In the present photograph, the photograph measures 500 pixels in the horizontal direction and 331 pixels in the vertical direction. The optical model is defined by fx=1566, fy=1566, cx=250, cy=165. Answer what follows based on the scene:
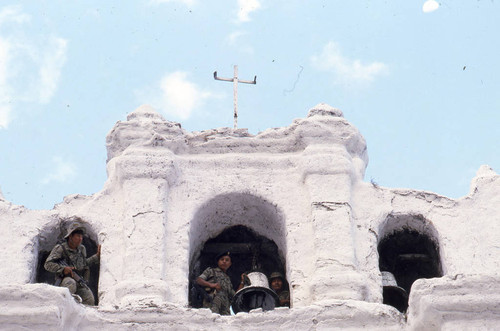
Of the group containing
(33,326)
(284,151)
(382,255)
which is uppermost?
(284,151)

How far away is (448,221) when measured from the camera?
1555cm

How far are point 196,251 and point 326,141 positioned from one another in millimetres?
1753

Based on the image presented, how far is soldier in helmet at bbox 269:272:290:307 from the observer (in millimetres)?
15117

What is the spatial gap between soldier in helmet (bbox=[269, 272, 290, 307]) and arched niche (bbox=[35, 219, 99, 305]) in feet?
5.72

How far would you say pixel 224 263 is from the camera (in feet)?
50.7

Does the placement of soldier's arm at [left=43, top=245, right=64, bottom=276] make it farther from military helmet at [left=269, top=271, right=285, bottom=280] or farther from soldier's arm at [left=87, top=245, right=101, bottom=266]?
military helmet at [left=269, top=271, right=285, bottom=280]

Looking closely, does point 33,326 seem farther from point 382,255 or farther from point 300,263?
point 382,255

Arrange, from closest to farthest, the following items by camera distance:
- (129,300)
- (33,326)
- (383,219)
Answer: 1. (33,326)
2. (129,300)
3. (383,219)

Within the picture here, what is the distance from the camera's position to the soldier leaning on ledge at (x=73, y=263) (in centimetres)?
1465

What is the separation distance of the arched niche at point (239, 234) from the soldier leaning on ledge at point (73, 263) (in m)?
1.13

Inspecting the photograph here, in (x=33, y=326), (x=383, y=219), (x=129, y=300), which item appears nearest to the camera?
(x=33, y=326)

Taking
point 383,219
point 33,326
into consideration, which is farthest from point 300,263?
point 33,326

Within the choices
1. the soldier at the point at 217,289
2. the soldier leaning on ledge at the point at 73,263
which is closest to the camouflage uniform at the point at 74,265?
the soldier leaning on ledge at the point at 73,263

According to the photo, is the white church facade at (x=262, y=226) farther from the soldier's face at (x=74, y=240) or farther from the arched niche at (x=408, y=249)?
the soldier's face at (x=74, y=240)
